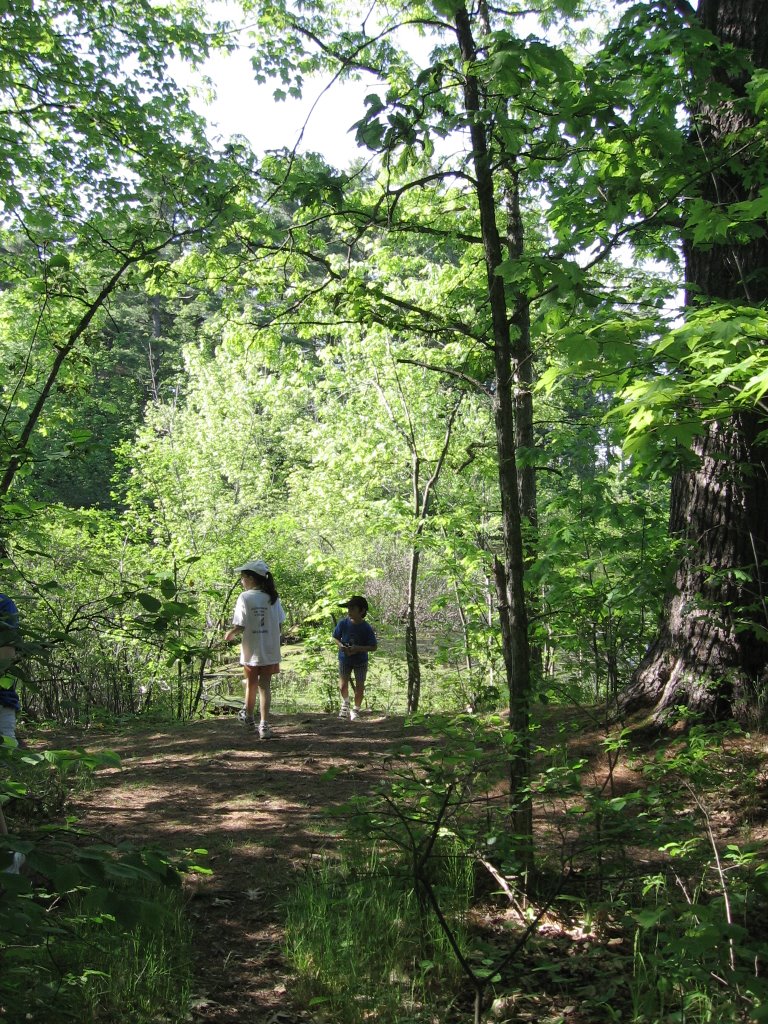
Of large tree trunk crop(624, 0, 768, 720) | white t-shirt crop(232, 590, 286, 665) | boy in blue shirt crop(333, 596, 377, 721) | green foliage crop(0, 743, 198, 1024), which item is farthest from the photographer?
boy in blue shirt crop(333, 596, 377, 721)

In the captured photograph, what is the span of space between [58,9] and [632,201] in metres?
6.28

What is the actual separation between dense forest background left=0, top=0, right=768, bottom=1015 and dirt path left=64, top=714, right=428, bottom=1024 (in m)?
1.05

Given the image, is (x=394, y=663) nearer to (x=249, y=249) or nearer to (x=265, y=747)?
(x=265, y=747)

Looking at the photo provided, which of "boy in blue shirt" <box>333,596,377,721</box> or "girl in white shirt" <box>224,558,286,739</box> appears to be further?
"boy in blue shirt" <box>333,596,377,721</box>

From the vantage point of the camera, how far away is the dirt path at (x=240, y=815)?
2.89m

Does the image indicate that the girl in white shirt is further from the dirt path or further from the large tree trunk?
the large tree trunk

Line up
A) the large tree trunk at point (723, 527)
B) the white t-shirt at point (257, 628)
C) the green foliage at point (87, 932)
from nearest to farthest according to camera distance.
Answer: the green foliage at point (87, 932)
the large tree trunk at point (723, 527)
the white t-shirt at point (257, 628)

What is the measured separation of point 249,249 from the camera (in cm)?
429

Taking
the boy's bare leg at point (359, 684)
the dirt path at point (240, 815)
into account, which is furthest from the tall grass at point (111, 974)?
the boy's bare leg at point (359, 684)

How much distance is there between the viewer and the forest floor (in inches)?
112

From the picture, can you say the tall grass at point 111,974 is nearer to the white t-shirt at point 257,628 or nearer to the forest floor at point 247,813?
the forest floor at point 247,813

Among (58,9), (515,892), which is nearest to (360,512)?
(58,9)

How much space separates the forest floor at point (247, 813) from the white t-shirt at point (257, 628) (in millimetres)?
735

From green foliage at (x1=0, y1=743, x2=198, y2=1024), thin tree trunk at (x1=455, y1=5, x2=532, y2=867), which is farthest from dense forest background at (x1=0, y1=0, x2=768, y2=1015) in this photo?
green foliage at (x1=0, y1=743, x2=198, y2=1024)
